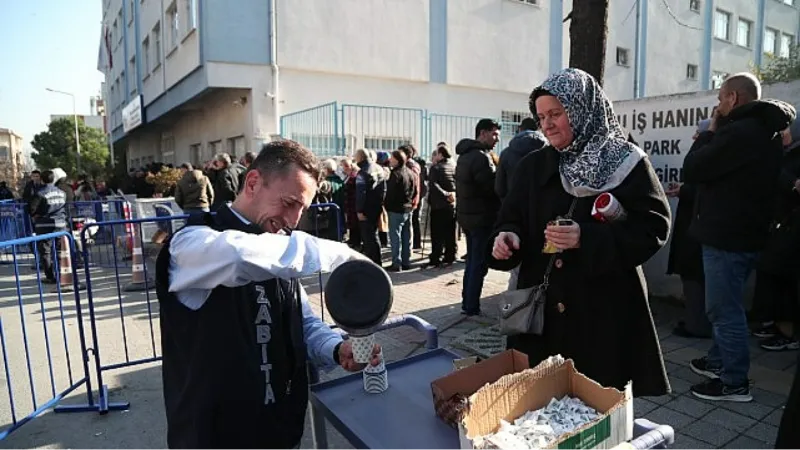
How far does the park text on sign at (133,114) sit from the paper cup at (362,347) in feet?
71.3

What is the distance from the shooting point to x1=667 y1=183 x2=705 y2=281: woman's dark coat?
14.8 feet

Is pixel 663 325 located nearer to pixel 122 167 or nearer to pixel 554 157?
pixel 554 157

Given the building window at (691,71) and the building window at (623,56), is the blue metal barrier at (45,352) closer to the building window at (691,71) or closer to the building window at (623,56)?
the building window at (623,56)

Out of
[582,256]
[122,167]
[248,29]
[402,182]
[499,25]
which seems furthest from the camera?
[122,167]

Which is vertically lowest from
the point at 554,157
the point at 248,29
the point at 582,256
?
the point at 582,256

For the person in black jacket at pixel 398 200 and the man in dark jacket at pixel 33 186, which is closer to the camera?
the person in black jacket at pixel 398 200

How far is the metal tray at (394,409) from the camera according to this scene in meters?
1.57

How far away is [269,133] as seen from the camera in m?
13.4

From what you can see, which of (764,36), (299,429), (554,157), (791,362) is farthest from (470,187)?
(764,36)

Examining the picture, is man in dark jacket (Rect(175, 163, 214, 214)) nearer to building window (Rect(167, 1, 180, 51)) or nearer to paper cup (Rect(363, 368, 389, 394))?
paper cup (Rect(363, 368, 389, 394))

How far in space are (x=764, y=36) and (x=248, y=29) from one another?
24.0 metres

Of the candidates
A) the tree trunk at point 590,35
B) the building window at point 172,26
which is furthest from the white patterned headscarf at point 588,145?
the building window at point 172,26

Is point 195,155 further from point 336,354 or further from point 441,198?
point 336,354

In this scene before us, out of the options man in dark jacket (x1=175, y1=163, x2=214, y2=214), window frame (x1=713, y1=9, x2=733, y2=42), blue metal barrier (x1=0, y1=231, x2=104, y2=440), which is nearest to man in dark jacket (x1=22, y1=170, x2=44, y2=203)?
blue metal barrier (x1=0, y1=231, x2=104, y2=440)
